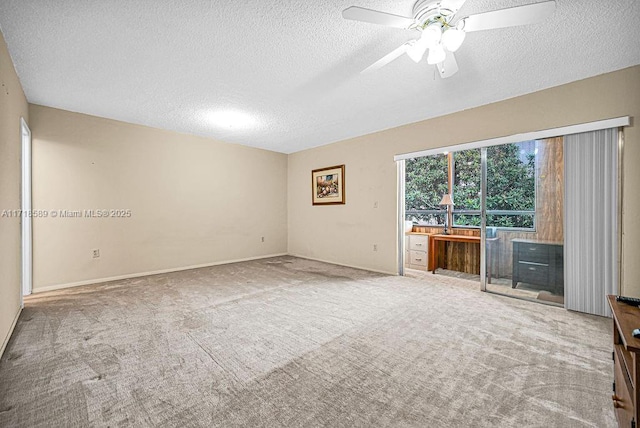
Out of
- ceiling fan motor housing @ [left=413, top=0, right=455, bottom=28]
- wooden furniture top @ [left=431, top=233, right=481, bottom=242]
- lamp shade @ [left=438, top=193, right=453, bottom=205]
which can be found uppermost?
ceiling fan motor housing @ [left=413, top=0, right=455, bottom=28]

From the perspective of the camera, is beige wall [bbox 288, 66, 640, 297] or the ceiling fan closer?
the ceiling fan

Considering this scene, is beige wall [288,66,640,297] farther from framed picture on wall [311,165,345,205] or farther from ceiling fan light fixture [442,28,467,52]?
ceiling fan light fixture [442,28,467,52]

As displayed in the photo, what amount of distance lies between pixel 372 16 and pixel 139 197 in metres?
4.54

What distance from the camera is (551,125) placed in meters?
3.15

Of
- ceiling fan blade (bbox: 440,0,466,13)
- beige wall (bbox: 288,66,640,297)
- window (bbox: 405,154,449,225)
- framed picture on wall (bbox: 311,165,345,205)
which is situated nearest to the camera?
ceiling fan blade (bbox: 440,0,466,13)

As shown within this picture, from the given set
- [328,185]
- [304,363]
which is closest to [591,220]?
[304,363]

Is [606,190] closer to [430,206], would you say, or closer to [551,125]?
[551,125]

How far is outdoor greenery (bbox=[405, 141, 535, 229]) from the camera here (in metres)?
3.41

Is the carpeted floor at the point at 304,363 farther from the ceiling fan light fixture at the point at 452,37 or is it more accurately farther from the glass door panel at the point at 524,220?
the ceiling fan light fixture at the point at 452,37

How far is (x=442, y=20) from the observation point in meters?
1.86

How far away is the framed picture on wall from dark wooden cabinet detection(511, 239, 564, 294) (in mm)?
3037

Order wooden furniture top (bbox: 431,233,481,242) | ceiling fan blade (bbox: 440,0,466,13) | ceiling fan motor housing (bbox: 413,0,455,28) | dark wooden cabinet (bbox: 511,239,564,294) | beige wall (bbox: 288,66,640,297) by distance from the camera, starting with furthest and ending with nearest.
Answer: wooden furniture top (bbox: 431,233,481,242)
dark wooden cabinet (bbox: 511,239,564,294)
beige wall (bbox: 288,66,640,297)
ceiling fan motor housing (bbox: 413,0,455,28)
ceiling fan blade (bbox: 440,0,466,13)

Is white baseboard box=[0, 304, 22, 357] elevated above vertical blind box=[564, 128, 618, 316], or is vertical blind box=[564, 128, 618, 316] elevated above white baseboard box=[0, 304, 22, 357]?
vertical blind box=[564, 128, 618, 316]

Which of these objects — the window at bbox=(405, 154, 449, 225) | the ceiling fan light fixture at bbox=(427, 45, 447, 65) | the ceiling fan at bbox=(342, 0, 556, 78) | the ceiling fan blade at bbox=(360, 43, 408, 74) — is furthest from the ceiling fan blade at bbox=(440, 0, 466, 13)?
the window at bbox=(405, 154, 449, 225)
